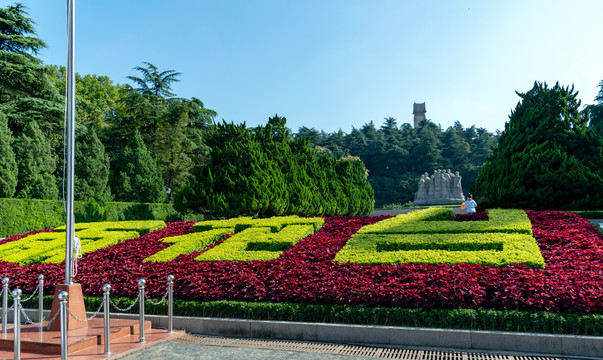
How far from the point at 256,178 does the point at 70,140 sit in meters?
14.7

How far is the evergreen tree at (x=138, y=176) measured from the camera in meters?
34.9

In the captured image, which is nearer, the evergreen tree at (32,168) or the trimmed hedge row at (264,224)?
the trimmed hedge row at (264,224)

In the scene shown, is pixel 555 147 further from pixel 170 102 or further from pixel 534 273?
pixel 170 102

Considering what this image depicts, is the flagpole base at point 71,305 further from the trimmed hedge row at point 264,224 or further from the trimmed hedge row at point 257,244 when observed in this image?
the trimmed hedge row at point 264,224

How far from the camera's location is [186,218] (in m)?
32.7

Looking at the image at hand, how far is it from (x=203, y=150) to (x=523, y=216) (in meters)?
29.8

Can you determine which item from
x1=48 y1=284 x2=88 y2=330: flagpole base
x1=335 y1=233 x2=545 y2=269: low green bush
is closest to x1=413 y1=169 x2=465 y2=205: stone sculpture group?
x1=335 y1=233 x2=545 y2=269: low green bush

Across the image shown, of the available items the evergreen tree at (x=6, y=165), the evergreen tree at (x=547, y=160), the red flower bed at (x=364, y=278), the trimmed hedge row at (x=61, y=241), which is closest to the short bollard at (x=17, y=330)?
the red flower bed at (x=364, y=278)

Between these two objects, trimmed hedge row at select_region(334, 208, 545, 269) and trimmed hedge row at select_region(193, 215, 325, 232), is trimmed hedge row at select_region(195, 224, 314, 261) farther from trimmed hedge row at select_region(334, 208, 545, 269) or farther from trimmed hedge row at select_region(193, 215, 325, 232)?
trimmed hedge row at select_region(334, 208, 545, 269)

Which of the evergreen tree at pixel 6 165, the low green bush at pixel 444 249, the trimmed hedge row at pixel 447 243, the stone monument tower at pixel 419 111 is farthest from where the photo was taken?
the stone monument tower at pixel 419 111

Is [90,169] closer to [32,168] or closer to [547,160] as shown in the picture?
[32,168]

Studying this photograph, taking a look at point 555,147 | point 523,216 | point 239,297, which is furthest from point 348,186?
point 239,297

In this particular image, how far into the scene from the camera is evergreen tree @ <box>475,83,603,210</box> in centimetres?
1761

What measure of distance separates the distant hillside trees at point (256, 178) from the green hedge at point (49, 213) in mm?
6477
